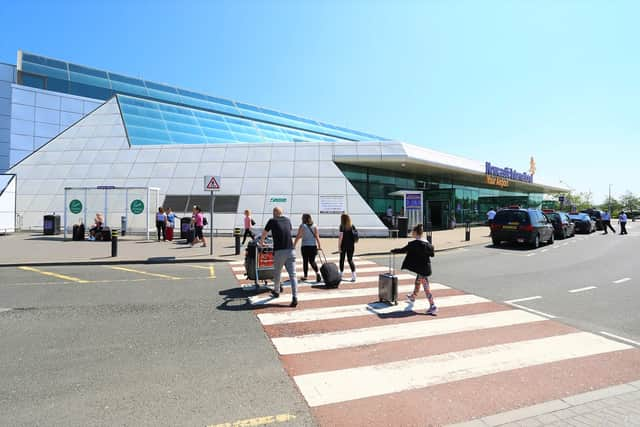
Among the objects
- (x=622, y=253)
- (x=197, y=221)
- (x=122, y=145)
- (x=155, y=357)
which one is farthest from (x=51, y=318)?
(x=122, y=145)

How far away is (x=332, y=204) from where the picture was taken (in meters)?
21.4

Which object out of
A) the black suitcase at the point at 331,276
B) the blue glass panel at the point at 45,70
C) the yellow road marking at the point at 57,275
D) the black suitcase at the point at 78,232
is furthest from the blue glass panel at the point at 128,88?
the black suitcase at the point at 331,276

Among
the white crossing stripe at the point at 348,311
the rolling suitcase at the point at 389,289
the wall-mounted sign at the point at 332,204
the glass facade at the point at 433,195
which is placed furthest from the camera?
the glass facade at the point at 433,195

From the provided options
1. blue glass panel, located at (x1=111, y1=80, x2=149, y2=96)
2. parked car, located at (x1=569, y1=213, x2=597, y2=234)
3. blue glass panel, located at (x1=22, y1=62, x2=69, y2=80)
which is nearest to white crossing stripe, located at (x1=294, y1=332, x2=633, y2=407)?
parked car, located at (x1=569, y1=213, x2=597, y2=234)

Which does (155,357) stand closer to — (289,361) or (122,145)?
(289,361)

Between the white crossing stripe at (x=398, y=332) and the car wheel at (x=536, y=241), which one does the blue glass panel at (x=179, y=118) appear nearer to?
the car wheel at (x=536, y=241)

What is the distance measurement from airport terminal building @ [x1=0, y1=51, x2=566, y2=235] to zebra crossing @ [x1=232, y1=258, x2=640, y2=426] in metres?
14.6

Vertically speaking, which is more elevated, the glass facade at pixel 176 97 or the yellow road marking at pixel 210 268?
the glass facade at pixel 176 97

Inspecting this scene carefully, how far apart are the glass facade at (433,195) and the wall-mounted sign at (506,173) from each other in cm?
330

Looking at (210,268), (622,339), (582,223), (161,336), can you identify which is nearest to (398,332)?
(622,339)

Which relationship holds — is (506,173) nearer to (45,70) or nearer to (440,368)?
(440,368)

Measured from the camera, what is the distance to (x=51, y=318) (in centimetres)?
596

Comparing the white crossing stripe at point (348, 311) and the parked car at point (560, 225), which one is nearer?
the white crossing stripe at point (348, 311)

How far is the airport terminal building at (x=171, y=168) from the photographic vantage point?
844 inches
